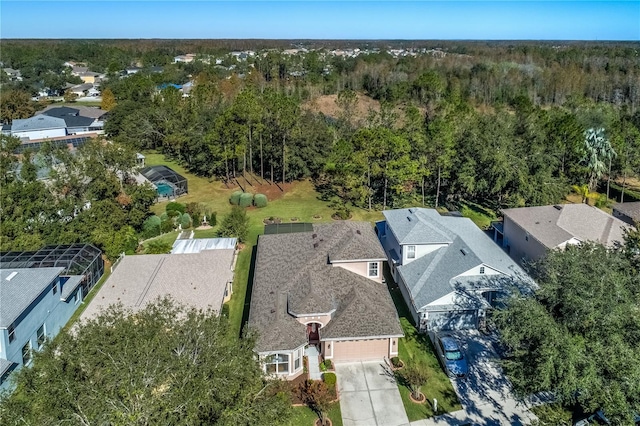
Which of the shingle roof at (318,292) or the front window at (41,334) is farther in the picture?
the front window at (41,334)

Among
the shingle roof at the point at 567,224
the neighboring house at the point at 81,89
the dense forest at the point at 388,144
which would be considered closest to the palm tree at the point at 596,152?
the dense forest at the point at 388,144

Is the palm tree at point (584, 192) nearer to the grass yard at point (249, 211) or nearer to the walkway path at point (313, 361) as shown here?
the grass yard at point (249, 211)

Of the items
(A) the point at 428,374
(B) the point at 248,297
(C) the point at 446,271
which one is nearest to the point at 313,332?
(A) the point at 428,374

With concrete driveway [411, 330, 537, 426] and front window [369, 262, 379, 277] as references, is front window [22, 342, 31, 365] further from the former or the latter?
concrete driveway [411, 330, 537, 426]

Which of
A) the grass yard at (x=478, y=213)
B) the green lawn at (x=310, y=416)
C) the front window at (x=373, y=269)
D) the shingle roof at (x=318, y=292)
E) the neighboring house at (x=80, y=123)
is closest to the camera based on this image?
the green lawn at (x=310, y=416)

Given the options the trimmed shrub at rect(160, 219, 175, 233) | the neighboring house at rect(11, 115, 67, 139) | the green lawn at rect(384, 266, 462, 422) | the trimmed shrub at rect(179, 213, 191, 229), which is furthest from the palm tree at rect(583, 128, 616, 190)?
the neighboring house at rect(11, 115, 67, 139)

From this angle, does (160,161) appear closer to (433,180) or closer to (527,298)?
(433,180)
